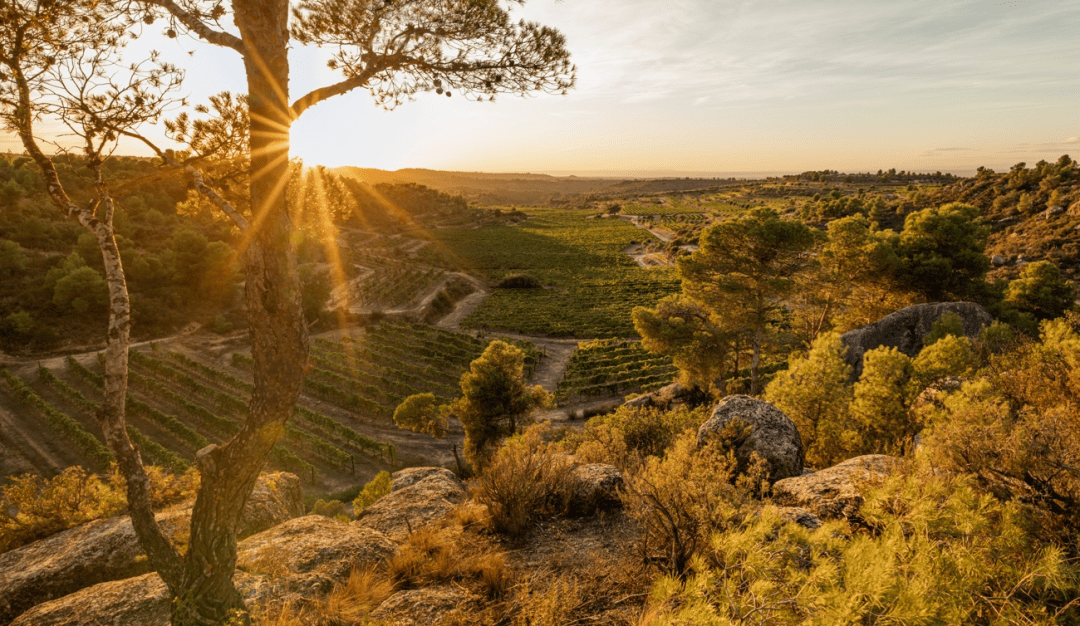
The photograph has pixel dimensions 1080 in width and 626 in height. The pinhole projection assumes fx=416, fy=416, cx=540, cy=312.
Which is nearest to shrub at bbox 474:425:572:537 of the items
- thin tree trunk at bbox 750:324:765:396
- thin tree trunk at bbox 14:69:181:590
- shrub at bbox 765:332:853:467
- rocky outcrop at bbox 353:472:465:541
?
rocky outcrop at bbox 353:472:465:541

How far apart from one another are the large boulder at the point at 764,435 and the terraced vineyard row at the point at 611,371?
20.1 metres

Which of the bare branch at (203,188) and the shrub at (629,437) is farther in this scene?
the shrub at (629,437)

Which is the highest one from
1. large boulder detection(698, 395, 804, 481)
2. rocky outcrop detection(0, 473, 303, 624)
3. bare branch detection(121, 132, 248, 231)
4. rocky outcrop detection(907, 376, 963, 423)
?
bare branch detection(121, 132, 248, 231)

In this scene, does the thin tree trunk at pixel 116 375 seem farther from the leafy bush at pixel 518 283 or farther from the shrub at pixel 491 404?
the leafy bush at pixel 518 283

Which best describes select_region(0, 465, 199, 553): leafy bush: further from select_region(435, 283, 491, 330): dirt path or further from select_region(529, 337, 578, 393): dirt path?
select_region(435, 283, 491, 330): dirt path

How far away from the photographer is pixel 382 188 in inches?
5453

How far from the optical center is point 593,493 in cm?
833

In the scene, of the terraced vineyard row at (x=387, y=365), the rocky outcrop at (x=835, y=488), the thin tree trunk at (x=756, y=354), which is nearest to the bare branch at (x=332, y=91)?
the rocky outcrop at (x=835, y=488)

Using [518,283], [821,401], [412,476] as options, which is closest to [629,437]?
[821,401]

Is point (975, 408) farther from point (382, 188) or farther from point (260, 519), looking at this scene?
point (382, 188)

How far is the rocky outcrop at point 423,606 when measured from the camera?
5004 millimetres

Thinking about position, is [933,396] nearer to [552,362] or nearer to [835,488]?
[835,488]

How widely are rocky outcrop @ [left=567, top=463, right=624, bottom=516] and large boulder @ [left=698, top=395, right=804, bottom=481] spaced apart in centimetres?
357

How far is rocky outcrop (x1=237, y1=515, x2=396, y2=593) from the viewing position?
6090 millimetres
